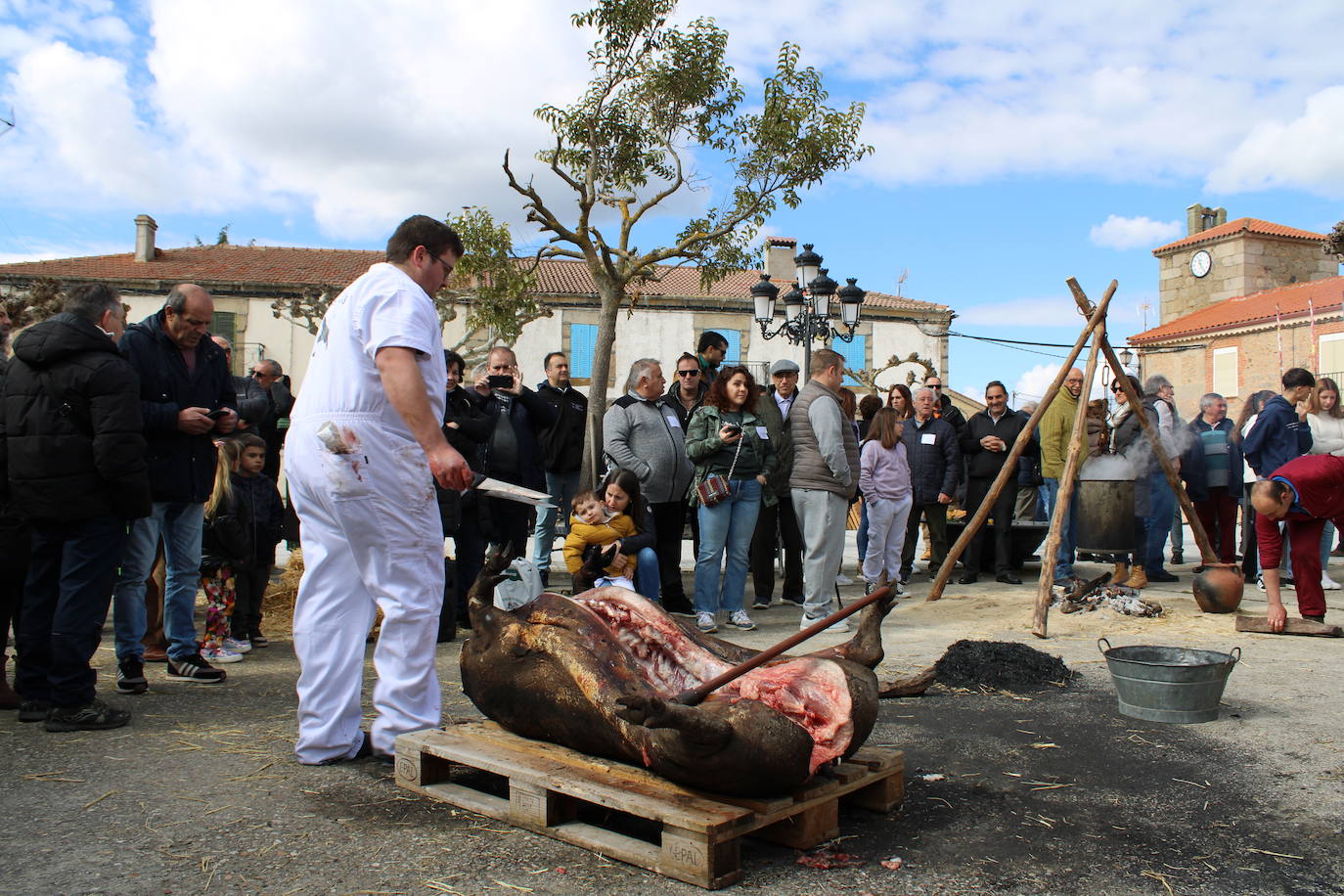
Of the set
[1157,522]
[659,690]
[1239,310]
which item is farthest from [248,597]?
[1239,310]

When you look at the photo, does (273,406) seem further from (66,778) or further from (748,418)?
(66,778)

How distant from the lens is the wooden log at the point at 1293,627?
688 cm

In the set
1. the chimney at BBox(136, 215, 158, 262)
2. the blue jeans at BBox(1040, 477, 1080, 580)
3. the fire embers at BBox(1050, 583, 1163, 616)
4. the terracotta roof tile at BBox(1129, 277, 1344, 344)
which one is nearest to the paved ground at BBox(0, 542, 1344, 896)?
the fire embers at BBox(1050, 583, 1163, 616)

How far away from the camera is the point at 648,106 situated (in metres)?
15.8

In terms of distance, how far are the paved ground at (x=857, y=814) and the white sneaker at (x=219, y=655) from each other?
82 centimetres

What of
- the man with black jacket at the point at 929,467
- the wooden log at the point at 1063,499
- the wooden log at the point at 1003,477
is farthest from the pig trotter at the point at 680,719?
the man with black jacket at the point at 929,467

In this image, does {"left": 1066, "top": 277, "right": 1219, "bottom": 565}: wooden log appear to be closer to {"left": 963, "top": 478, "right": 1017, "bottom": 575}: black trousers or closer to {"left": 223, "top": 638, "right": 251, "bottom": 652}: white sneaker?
{"left": 963, "top": 478, "right": 1017, "bottom": 575}: black trousers

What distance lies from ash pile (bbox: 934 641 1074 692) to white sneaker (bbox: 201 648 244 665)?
14.2 feet

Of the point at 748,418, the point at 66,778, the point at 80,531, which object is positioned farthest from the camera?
the point at 748,418

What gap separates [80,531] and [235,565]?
1.88 meters

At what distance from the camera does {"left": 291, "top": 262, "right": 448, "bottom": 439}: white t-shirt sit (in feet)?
12.1

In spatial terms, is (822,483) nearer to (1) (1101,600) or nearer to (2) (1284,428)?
(1) (1101,600)

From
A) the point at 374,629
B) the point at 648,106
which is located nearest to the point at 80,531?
the point at 374,629

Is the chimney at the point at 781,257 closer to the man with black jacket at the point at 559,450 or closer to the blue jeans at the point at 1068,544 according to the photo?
the blue jeans at the point at 1068,544
